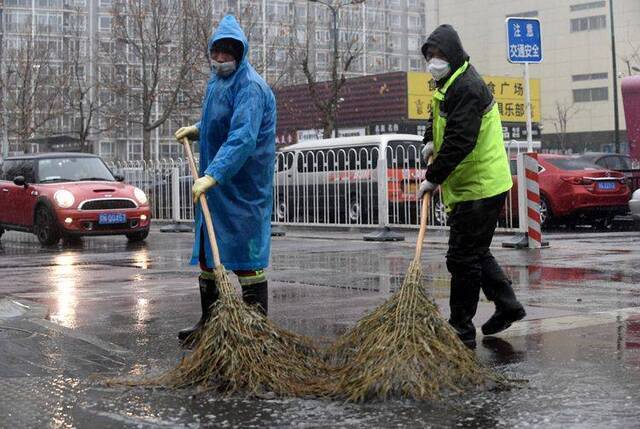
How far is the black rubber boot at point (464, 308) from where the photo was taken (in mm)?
5668

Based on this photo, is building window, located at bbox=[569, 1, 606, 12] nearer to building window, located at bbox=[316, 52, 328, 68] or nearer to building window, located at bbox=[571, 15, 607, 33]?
building window, located at bbox=[571, 15, 607, 33]

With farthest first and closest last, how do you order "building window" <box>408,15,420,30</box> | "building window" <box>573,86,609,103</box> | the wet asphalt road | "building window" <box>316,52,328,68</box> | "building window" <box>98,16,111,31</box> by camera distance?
1. "building window" <box>408,15,420,30</box>
2. "building window" <box>98,16,111,31</box>
3. "building window" <box>316,52,328,68</box>
4. "building window" <box>573,86,609,103</box>
5. the wet asphalt road

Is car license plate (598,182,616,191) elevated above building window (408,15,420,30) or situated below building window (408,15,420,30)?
below

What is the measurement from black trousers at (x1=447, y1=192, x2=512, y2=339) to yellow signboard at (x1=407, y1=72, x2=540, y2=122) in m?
38.8

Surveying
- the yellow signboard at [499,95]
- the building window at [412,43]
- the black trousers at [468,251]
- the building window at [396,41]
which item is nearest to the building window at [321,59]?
the building window at [396,41]

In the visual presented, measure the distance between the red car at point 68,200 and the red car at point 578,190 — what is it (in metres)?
7.16

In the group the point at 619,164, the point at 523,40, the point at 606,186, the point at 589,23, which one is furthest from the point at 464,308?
the point at 589,23

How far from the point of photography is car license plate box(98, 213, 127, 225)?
15.6m

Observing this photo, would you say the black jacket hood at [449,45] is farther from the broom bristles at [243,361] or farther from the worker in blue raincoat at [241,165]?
the broom bristles at [243,361]

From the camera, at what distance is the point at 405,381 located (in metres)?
4.30

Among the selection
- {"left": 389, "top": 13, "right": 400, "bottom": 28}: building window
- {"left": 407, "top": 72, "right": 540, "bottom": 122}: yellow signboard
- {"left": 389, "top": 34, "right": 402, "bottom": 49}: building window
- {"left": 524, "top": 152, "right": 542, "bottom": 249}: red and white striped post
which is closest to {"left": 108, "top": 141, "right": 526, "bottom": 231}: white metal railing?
{"left": 524, "top": 152, "right": 542, "bottom": 249}: red and white striped post

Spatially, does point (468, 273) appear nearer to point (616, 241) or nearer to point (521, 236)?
A: point (521, 236)

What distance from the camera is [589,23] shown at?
262ft

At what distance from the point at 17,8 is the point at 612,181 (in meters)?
74.4
